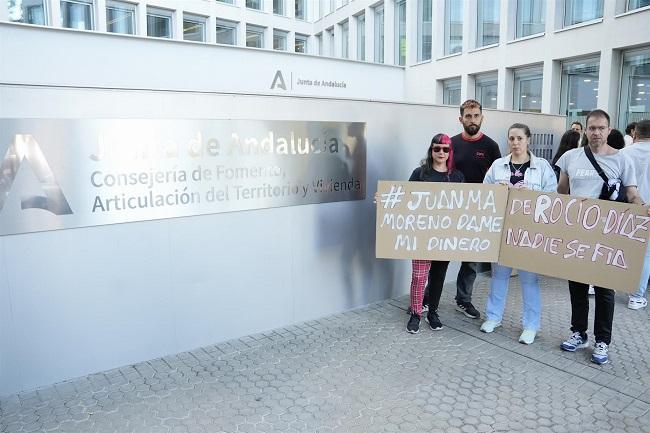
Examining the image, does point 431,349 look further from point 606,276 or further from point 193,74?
point 193,74

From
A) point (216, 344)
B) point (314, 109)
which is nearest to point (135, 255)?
point (216, 344)

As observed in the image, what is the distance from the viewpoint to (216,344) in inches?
172

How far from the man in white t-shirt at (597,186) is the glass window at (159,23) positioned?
21.8m

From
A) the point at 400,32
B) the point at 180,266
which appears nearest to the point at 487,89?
the point at 400,32

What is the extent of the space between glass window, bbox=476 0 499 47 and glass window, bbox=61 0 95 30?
1407cm

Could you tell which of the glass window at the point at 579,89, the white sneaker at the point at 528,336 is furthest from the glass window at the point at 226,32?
the white sneaker at the point at 528,336

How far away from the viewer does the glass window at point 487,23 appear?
17.1m

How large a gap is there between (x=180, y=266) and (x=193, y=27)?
23.6 meters

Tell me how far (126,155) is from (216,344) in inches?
66.7

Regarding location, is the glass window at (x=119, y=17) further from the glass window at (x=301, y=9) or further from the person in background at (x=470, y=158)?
the person in background at (x=470, y=158)

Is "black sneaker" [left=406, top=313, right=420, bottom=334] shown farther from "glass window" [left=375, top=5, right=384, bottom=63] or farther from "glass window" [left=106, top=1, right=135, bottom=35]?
"glass window" [left=375, top=5, right=384, bottom=63]

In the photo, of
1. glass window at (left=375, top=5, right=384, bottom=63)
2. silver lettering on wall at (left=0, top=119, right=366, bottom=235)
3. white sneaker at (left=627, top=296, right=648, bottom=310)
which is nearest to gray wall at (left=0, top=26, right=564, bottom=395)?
silver lettering on wall at (left=0, top=119, right=366, bottom=235)

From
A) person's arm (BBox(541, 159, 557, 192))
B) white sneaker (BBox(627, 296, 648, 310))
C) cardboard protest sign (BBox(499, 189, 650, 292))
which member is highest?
person's arm (BBox(541, 159, 557, 192))

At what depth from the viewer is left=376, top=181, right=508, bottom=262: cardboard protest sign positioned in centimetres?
455
